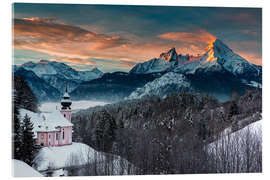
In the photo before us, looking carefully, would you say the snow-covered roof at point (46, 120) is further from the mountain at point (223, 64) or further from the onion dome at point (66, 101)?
the mountain at point (223, 64)

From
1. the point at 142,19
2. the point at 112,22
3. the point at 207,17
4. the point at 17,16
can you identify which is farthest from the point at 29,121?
the point at 207,17

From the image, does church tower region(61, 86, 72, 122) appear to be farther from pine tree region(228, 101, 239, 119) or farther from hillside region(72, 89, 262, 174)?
pine tree region(228, 101, 239, 119)

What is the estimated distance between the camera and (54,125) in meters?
8.18

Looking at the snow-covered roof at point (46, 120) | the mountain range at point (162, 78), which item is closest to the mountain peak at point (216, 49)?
the mountain range at point (162, 78)

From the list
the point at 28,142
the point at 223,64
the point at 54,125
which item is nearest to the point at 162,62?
the point at 223,64

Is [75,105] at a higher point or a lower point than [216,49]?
lower

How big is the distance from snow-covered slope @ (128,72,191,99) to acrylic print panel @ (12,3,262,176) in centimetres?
3

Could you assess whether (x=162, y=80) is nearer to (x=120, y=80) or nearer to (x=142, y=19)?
(x=120, y=80)

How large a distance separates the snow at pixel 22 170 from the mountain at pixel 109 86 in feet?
7.44

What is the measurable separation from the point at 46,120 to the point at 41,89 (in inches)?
33.6

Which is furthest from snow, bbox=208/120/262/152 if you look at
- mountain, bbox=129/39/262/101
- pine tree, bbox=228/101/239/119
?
mountain, bbox=129/39/262/101

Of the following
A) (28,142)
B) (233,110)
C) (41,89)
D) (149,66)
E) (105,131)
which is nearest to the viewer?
(28,142)

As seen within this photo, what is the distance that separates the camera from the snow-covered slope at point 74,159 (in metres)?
7.52

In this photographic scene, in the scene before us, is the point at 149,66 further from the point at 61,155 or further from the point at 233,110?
the point at 61,155
